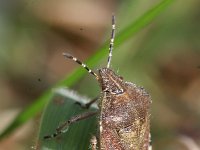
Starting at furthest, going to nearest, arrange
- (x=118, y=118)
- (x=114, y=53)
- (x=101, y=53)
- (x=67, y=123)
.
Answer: (x=114, y=53)
(x=101, y=53)
(x=67, y=123)
(x=118, y=118)

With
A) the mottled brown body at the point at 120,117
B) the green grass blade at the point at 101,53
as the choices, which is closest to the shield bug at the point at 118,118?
the mottled brown body at the point at 120,117

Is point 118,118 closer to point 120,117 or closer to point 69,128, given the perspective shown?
point 120,117

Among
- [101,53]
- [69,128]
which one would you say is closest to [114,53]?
[101,53]

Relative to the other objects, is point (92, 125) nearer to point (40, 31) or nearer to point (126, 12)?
point (126, 12)

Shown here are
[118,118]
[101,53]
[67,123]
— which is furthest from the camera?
[101,53]

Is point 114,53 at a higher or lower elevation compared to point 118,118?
higher

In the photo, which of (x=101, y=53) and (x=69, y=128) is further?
(x=101, y=53)

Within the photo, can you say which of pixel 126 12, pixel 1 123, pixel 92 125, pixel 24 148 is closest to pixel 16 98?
pixel 1 123
